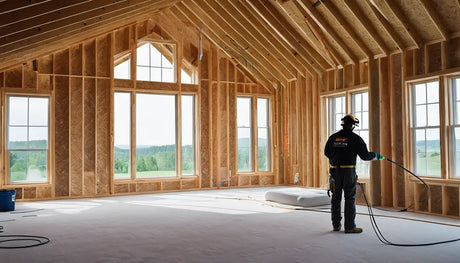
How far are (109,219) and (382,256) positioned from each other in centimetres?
433

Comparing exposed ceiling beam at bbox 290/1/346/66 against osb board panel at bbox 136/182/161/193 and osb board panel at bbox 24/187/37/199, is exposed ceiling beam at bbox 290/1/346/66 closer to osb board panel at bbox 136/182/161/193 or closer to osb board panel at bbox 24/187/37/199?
osb board panel at bbox 136/182/161/193

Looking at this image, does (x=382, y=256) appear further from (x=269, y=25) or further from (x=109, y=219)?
(x=269, y=25)

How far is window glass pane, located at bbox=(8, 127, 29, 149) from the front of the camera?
361 inches

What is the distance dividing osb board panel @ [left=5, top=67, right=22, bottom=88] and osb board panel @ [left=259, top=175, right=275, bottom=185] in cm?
674

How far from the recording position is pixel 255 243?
5.00m

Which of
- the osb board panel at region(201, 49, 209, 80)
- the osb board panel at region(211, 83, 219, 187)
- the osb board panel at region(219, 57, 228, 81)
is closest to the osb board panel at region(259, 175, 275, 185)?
the osb board panel at region(211, 83, 219, 187)

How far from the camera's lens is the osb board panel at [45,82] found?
944cm

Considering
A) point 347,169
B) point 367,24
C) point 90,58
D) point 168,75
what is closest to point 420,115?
point 367,24

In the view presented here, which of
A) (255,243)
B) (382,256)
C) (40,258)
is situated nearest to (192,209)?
(255,243)

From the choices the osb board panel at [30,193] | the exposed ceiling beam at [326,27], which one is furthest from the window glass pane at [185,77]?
the osb board panel at [30,193]

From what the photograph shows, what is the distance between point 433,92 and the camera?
24.0ft

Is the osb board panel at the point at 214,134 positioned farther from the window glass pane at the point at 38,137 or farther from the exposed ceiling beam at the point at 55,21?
the exposed ceiling beam at the point at 55,21

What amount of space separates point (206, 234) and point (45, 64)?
6.35 metres

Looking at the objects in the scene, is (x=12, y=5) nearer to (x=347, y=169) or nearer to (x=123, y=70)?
(x=347, y=169)
